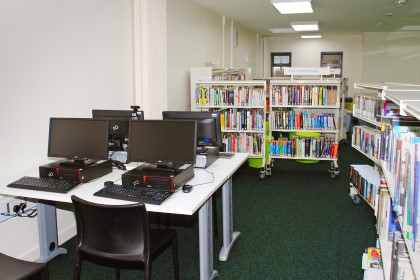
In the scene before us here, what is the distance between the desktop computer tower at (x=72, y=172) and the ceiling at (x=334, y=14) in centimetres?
464

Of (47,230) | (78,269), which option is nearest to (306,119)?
(47,230)

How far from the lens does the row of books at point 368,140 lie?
3.82 meters

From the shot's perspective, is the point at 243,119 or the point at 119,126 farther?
the point at 243,119

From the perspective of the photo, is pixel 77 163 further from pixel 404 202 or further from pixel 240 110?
pixel 240 110

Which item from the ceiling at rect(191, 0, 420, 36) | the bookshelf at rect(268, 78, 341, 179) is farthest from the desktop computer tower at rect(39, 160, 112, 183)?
the ceiling at rect(191, 0, 420, 36)

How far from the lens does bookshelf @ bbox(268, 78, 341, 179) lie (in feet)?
18.6

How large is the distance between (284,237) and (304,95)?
2598mm

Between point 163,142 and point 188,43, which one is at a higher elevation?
point 188,43

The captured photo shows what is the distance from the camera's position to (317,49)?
1317 cm

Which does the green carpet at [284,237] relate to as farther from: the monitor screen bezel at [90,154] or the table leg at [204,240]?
the monitor screen bezel at [90,154]

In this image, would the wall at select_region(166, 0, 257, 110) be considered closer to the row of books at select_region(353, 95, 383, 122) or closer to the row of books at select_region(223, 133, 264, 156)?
the row of books at select_region(223, 133, 264, 156)

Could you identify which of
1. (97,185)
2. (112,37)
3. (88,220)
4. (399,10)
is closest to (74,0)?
(112,37)

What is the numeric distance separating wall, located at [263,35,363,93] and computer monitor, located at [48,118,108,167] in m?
10.9

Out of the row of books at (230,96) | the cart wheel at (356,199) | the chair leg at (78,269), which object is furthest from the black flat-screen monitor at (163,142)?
the row of books at (230,96)
